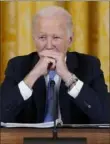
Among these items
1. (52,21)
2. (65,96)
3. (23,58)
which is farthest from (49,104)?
(52,21)

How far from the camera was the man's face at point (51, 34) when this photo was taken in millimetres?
2074

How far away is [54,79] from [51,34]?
0.25m

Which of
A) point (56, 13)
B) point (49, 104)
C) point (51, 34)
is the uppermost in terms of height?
point (56, 13)

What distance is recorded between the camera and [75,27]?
224 cm

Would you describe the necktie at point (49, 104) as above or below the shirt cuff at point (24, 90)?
below

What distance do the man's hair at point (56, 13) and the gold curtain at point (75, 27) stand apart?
0.19ft

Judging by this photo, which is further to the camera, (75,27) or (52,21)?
(75,27)

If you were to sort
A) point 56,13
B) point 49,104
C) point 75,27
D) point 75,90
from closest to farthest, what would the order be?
point 75,90 < point 49,104 < point 56,13 < point 75,27

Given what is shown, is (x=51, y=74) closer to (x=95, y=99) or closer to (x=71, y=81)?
(x=71, y=81)

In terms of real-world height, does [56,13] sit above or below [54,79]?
above

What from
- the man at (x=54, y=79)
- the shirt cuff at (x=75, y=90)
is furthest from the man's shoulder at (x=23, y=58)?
the shirt cuff at (x=75, y=90)

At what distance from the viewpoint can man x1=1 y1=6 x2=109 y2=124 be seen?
1.92 metres

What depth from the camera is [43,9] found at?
7.20 feet

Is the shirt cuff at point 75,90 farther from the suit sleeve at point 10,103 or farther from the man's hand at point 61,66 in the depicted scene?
the suit sleeve at point 10,103
